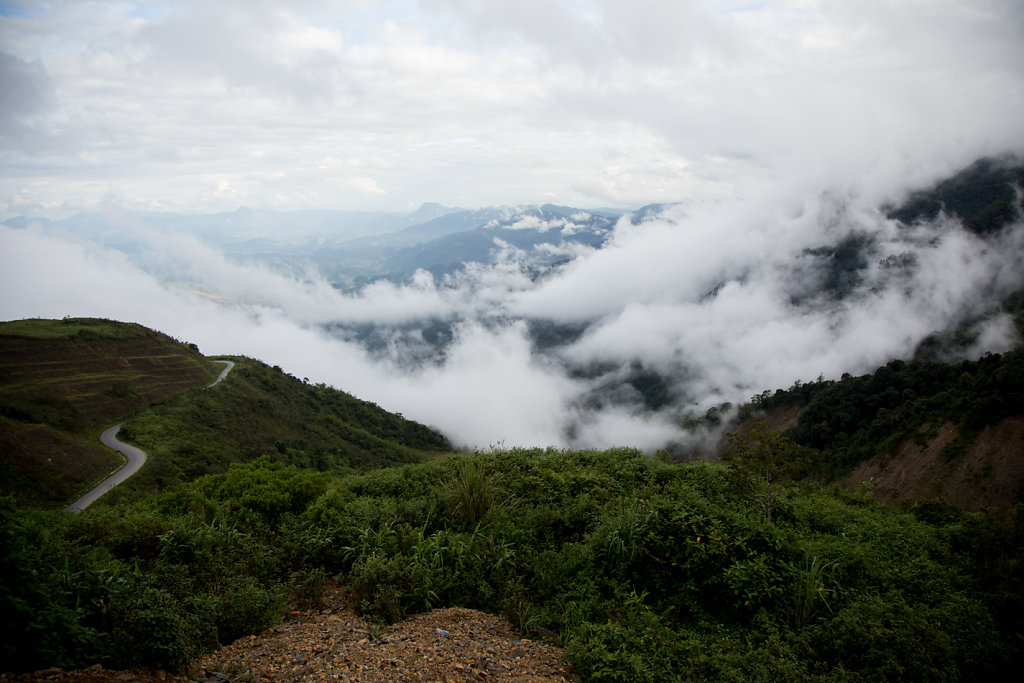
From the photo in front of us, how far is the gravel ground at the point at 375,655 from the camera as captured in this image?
457cm

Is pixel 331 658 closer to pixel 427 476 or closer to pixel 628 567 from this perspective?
pixel 628 567

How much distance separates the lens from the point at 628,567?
A: 674 centimetres

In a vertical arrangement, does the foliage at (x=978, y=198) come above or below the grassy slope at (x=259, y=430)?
above

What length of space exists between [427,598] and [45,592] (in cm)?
387

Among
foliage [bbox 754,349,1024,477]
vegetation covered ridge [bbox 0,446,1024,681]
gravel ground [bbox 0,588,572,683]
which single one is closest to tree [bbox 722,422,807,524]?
vegetation covered ridge [bbox 0,446,1024,681]

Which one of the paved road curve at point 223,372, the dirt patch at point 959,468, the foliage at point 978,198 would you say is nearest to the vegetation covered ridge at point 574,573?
the dirt patch at point 959,468

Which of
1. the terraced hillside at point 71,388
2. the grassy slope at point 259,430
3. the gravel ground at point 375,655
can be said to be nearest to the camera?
the gravel ground at point 375,655

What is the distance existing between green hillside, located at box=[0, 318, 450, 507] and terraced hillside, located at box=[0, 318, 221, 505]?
96 mm

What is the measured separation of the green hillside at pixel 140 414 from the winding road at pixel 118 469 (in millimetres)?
723

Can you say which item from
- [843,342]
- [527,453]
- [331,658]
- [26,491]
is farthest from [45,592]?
[843,342]

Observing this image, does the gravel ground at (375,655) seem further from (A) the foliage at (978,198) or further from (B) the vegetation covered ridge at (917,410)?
(A) the foliage at (978,198)

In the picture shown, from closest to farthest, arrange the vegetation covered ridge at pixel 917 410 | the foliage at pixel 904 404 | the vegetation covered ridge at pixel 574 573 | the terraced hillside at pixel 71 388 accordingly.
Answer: the vegetation covered ridge at pixel 574 573
the terraced hillside at pixel 71 388
the vegetation covered ridge at pixel 917 410
the foliage at pixel 904 404

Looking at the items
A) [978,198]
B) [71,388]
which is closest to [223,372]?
[71,388]

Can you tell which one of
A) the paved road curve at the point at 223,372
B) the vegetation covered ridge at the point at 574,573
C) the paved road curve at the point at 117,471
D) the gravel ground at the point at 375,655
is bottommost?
the paved road curve at the point at 117,471
